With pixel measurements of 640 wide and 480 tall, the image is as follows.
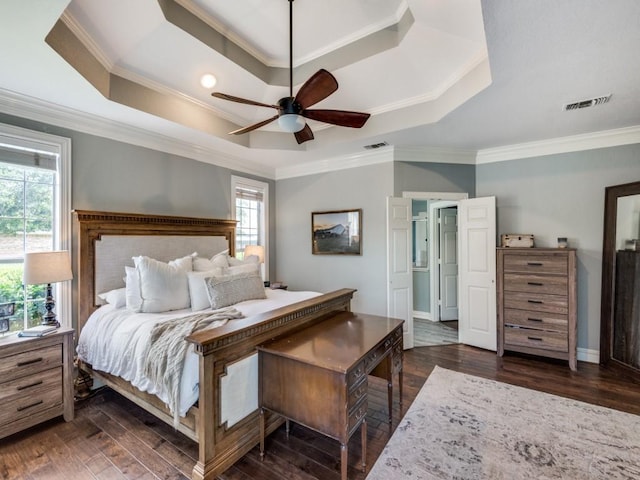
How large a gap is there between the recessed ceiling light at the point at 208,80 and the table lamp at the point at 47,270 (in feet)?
6.77

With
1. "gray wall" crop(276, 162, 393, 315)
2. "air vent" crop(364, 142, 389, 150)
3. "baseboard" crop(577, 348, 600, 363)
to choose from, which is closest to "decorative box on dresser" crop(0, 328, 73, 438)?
"gray wall" crop(276, 162, 393, 315)

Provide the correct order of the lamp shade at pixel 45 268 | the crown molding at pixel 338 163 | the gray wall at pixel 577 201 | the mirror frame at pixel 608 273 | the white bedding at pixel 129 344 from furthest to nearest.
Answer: the crown molding at pixel 338 163, the gray wall at pixel 577 201, the mirror frame at pixel 608 273, the lamp shade at pixel 45 268, the white bedding at pixel 129 344

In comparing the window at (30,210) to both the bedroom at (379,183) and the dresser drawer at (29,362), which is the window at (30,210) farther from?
the dresser drawer at (29,362)

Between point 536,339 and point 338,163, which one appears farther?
point 338,163

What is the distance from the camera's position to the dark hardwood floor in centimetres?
188

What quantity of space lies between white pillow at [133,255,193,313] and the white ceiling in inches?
60.4

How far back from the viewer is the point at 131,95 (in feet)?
9.07

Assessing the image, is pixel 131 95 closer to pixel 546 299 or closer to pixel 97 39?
pixel 97 39

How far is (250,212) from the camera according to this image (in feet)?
16.2

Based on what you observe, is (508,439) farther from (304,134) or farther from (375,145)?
(375,145)

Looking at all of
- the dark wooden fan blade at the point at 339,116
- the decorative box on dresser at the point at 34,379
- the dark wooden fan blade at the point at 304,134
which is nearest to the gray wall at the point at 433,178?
the dark wooden fan blade at the point at 304,134

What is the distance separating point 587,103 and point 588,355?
2.99 metres

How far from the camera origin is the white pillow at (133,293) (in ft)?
8.37

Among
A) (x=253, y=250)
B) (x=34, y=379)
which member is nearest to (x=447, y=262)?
(x=253, y=250)
